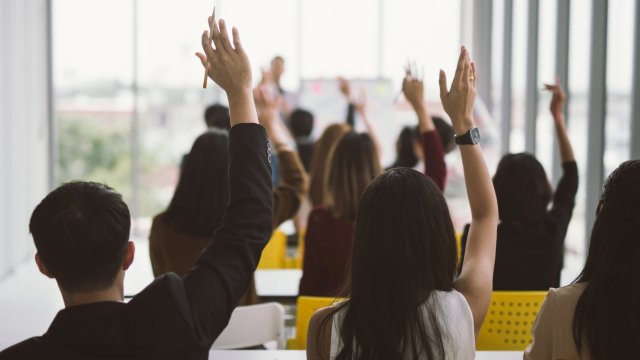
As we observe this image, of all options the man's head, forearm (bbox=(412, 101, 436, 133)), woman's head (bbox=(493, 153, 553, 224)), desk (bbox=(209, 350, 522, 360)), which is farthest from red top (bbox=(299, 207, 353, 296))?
the man's head

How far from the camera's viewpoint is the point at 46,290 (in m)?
6.86

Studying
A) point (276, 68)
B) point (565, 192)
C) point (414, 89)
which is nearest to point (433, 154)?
point (414, 89)

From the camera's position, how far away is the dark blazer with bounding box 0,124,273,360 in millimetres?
1386

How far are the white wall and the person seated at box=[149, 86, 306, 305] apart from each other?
4669 mm

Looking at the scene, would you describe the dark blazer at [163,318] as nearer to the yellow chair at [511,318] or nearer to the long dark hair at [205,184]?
the long dark hair at [205,184]

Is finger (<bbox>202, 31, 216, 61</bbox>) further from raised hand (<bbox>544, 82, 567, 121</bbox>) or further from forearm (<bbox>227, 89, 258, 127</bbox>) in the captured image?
raised hand (<bbox>544, 82, 567, 121</bbox>)

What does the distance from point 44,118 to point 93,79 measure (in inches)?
39.4

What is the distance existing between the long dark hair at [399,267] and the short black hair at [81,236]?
55 cm

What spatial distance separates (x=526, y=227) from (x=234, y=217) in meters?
1.97

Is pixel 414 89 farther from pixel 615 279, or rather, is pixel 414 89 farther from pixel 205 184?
pixel 615 279

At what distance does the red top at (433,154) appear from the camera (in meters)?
3.42

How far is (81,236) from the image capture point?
1.43 meters

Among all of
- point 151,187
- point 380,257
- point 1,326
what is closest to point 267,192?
point 380,257

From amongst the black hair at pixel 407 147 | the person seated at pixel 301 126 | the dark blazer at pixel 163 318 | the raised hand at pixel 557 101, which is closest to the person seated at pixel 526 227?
the raised hand at pixel 557 101
